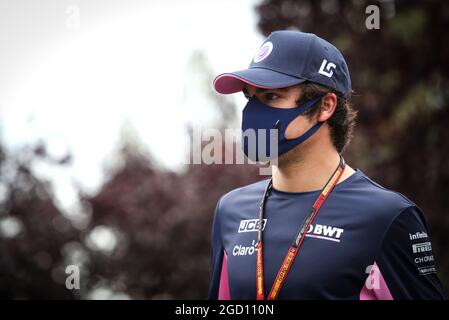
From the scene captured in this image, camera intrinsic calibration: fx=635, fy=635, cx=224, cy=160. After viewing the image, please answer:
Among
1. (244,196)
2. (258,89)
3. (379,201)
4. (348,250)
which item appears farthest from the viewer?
(244,196)

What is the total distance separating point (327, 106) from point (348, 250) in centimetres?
89

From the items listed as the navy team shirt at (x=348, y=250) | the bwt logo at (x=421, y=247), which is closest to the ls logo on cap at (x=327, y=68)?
the navy team shirt at (x=348, y=250)

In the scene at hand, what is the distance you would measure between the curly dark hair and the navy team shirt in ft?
1.00

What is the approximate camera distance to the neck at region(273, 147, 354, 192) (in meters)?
3.54

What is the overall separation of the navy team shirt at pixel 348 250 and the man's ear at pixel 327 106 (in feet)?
1.25

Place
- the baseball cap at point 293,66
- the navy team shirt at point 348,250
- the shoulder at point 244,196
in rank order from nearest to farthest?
the navy team shirt at point 348,250, the baseball cap at point 293,66, the shoulder at point 244,196

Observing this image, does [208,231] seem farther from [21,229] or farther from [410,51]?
[410,51]

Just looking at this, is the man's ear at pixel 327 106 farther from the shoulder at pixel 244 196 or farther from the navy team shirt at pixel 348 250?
the shoulder at pixel 244 196

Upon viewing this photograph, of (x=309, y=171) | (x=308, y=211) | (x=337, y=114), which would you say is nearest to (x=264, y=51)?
(x=337, y=114)

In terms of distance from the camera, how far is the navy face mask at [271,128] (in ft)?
11.7

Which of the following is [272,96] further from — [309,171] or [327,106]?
[309,171]

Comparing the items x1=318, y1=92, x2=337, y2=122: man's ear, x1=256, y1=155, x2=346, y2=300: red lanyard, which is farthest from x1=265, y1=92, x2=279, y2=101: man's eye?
x1=256, y1=155, x2=346, y2=300: red lanyard

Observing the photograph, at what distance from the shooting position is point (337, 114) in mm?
3746

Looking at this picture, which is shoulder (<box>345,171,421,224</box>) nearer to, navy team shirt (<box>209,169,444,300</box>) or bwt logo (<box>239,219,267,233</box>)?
navy team shirt (<box>209,169,444,300</box>)
